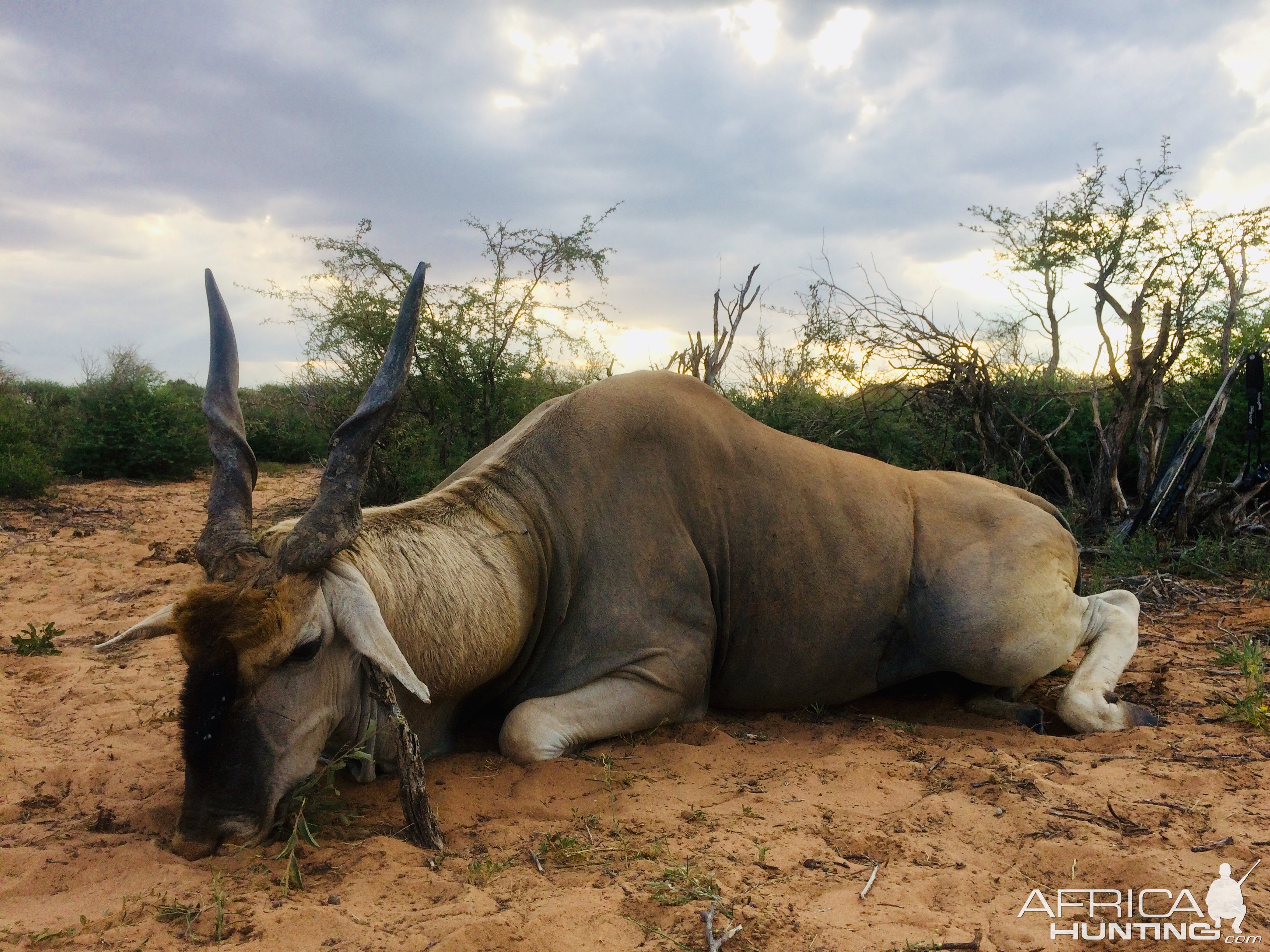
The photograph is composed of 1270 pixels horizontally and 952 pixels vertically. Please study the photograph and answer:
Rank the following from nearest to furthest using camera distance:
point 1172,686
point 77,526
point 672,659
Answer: point 672,659
point 1172,686
point 77,526

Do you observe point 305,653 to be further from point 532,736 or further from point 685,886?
point 685,886

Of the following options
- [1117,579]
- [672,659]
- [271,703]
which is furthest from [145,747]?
[1117,579]

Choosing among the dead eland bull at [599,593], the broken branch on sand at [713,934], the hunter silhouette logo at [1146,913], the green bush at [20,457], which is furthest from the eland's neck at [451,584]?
the green bush at [20,457]

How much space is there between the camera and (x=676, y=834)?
3.03 m

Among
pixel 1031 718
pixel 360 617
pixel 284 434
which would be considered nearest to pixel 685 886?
pixel 360 617

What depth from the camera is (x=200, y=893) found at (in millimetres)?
2572

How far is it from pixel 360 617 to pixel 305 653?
8.5 inches

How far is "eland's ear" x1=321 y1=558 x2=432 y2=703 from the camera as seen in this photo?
307cm

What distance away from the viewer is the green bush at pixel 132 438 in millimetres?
13938

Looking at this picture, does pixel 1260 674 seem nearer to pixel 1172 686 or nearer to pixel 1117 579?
pixel 1172 686

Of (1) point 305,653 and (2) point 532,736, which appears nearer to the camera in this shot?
(1) point 305,653

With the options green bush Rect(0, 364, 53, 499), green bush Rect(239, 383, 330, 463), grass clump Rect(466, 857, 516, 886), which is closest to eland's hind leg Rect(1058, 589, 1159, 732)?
grass clump Rect(466, 857, 516, 886)

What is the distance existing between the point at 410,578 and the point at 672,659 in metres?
1.29

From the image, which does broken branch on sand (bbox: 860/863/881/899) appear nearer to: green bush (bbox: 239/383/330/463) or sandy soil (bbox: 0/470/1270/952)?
sandy soil (bbox: 0/470/1270/952)
